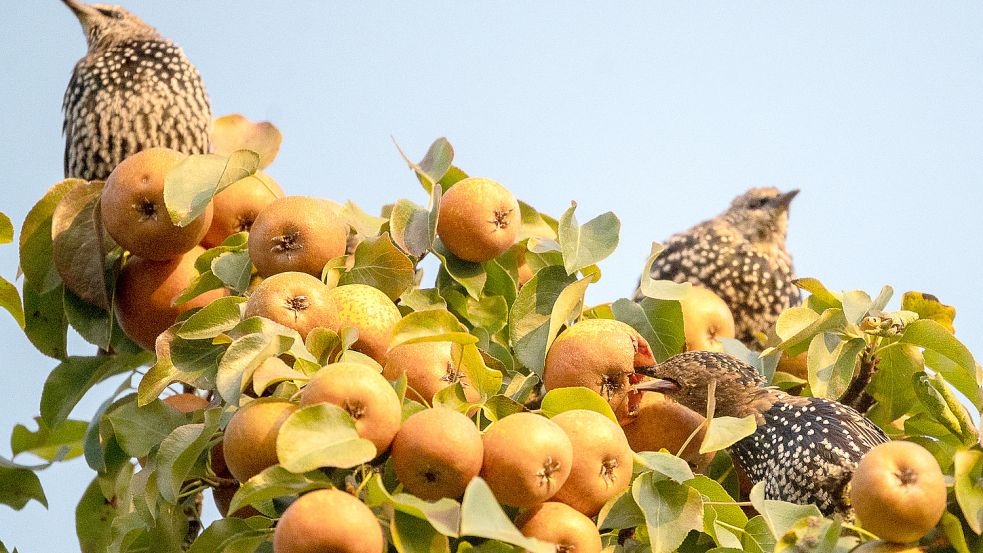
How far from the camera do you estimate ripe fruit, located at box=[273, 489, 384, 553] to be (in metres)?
1.84

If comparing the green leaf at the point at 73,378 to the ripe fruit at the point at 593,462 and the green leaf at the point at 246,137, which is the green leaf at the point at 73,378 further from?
the ripe fruit at the point at 593,462

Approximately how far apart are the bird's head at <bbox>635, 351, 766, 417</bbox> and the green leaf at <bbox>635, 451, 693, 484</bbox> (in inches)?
20.7

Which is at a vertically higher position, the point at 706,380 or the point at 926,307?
the point at 926,307

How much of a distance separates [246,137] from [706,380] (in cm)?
156

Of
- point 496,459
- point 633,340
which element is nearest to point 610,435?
point 496,459

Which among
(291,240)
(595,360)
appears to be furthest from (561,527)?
(291,240)

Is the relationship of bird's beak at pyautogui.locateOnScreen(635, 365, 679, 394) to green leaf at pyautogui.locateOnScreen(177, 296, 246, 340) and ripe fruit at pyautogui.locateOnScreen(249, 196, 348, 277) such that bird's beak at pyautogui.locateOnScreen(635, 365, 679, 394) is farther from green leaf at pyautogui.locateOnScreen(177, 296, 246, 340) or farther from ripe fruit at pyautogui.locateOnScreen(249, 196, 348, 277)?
green leaf at pyautogui.locateOnScreen(177, 296, 246, 340)

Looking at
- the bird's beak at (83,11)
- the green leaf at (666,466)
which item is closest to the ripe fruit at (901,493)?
the green leaf at (666,466)

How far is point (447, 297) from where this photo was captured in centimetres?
283

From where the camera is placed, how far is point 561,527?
2.07 m

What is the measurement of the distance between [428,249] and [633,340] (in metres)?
0.53

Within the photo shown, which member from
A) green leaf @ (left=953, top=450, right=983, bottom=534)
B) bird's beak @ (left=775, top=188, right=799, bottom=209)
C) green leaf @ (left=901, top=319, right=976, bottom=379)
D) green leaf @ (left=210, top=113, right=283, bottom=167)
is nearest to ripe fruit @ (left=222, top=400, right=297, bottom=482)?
green leaf @ (left=953, top=450, right=983, bottom=534)

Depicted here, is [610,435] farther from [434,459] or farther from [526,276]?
[526,276]

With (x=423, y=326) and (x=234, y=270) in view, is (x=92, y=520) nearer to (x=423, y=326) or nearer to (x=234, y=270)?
(x=234, y=270)
